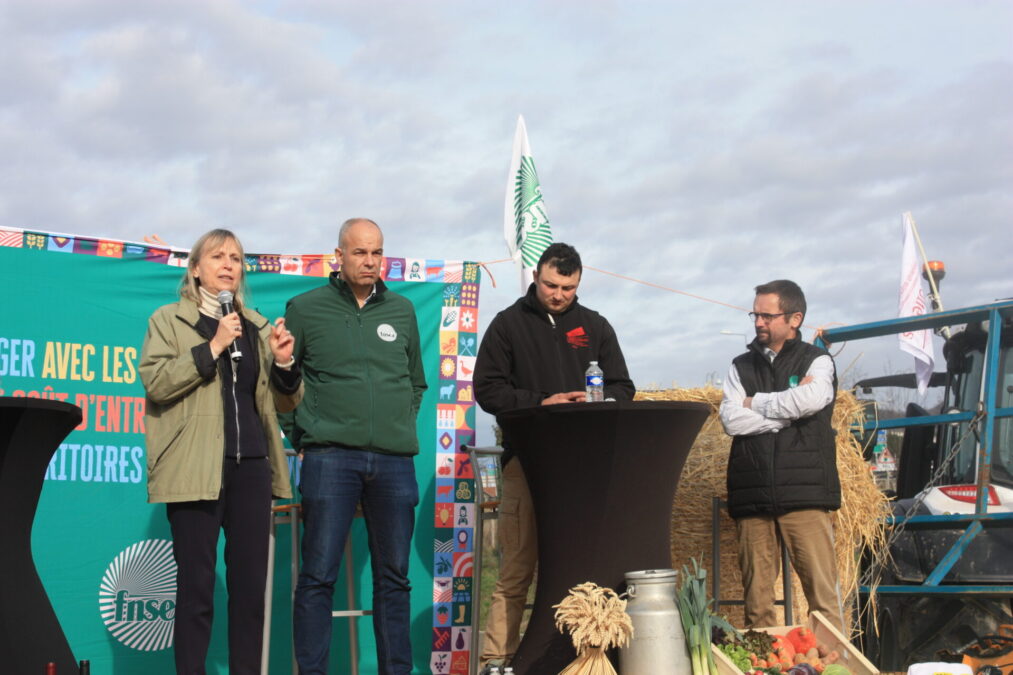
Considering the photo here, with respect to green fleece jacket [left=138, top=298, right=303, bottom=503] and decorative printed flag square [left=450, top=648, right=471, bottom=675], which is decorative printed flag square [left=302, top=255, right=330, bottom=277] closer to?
green fleece jacket [left=138, top=298, right=303, bottom=503]

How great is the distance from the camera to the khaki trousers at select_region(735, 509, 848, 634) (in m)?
4.62

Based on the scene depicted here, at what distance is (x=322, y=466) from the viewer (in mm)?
4121

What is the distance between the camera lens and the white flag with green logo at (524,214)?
595cm

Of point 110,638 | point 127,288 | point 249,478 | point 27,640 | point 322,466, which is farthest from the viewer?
point 127,288

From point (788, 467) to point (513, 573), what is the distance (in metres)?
1.41

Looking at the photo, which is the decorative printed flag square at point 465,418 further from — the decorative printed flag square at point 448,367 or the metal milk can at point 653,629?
the metal milk can at point 653,629

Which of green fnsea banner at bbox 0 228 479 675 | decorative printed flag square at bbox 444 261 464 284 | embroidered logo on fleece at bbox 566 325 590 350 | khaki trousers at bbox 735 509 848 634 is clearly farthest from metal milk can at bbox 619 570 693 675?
decorative printed flag square at bbox 444 261 464 284

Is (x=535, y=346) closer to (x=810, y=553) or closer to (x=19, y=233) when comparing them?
(x=810, y=553)

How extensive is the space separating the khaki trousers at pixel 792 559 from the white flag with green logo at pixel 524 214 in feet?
6.61

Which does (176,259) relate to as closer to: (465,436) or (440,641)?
(465,436)

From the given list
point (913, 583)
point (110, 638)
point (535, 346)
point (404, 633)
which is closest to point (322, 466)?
point (404, 633)

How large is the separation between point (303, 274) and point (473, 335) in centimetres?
101

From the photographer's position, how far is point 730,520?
19.2 ft

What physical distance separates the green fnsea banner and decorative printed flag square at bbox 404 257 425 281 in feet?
0.09
